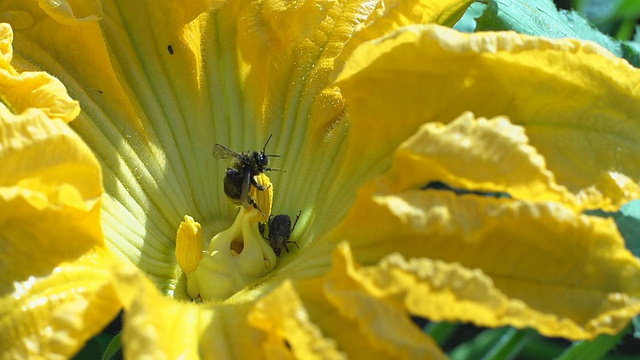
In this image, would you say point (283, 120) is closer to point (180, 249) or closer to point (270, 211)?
point (270, 211)

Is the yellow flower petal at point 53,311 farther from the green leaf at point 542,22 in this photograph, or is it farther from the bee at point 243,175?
the green leaf at point 542,22

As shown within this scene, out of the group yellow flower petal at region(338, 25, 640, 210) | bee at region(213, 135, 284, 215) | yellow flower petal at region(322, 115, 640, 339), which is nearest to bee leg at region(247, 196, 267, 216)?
bee at region(213, 135, 284, 215)

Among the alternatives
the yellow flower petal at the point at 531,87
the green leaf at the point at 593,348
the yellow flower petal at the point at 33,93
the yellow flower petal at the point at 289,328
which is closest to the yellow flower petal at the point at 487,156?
the yellow flower petal at the point at 531,87

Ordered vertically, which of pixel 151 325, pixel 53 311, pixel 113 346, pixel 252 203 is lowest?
pixel 113 346

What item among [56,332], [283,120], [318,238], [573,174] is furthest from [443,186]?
[56,332]

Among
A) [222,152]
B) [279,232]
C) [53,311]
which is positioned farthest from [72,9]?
[53,311]

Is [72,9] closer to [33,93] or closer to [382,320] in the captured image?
[33,93]

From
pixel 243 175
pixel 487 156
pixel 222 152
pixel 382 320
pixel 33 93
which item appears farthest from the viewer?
pixel 222 152
